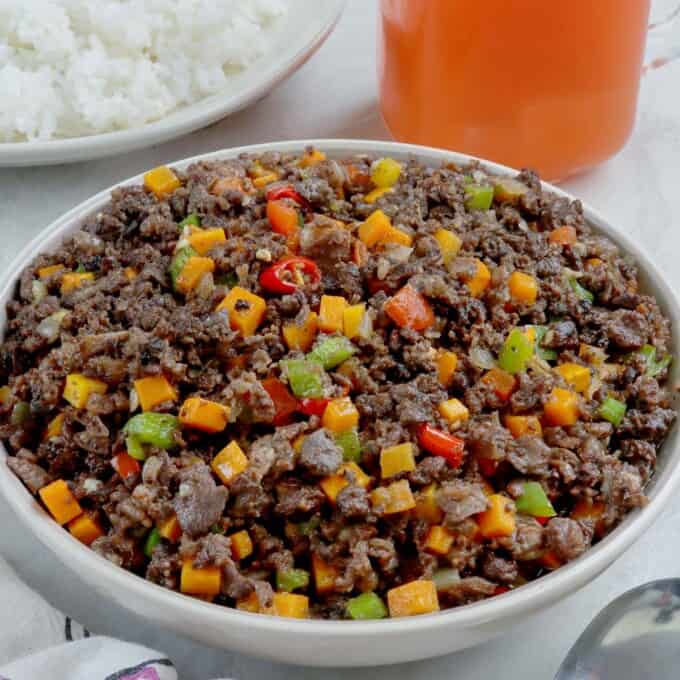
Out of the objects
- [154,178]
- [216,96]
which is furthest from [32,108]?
[154,178]

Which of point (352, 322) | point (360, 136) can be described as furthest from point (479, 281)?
point (360, 136)

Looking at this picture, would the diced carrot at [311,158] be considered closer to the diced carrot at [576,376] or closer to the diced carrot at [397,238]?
the diced carrot at [397,238]

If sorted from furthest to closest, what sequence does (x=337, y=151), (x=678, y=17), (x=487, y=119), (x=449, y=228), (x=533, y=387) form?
(x=678, y=17), (x=487, y=119), (x=337, y=151), (x=449, y=228), (x=533, y=387)

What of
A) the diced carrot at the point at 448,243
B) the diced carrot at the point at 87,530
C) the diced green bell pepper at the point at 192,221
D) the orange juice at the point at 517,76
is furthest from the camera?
the orange juice at the point at 517,76

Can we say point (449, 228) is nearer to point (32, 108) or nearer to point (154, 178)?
point (154, 178)

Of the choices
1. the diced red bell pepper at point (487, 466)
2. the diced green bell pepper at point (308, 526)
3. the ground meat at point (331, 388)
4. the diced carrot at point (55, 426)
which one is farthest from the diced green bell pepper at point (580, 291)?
the diced carrot at point (55, 426)

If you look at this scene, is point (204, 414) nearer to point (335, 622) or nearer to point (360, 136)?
point (335, 622)

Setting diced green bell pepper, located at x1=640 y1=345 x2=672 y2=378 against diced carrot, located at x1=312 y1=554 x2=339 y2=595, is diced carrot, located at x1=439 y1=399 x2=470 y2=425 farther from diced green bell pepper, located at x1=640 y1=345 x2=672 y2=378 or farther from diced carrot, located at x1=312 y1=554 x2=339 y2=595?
diced green bell pepper, located at x1=640 y1=345 x2=672 y2=378
